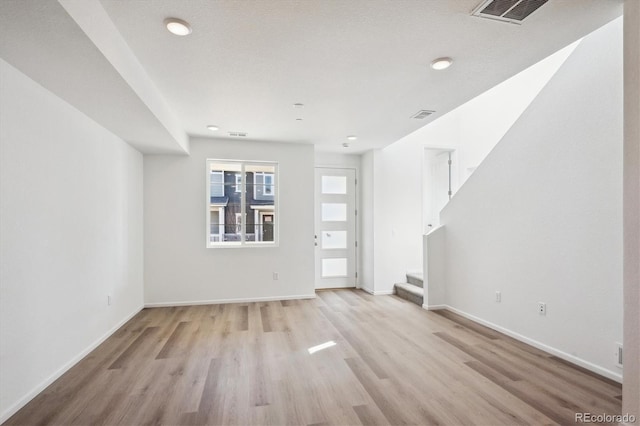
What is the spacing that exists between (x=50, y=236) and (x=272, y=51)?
7.71 ft

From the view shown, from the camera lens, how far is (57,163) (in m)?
2.61

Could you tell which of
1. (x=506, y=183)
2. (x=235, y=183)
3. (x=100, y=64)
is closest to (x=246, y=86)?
(x=100, y=64)

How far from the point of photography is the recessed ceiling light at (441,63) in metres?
2.40

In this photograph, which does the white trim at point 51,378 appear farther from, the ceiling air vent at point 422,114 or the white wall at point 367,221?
the ceiling air vent at point 422,114

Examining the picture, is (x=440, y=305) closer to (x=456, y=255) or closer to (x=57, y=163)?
(x=456, y=255)

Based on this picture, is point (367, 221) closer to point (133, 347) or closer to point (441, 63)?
point (441, 63)

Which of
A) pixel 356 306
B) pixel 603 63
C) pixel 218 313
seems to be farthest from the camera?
pixel 356 306

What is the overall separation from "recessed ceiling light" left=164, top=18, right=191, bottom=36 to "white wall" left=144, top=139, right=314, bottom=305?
303cm

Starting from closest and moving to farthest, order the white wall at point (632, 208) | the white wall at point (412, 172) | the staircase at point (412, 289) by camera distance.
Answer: the white wall at point (632, 208) < the staircase at point (412, 289) < the white wall at point (412, 172)

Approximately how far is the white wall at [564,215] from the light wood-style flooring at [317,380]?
33 cm

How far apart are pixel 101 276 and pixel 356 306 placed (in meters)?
3.38

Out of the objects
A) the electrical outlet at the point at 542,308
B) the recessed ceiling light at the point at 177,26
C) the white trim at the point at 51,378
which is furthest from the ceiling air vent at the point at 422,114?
the white trim at the point at 51,378

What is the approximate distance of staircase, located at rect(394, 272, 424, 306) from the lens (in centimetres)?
486

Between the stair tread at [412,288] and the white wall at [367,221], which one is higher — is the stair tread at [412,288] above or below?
below
